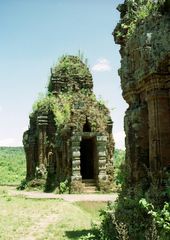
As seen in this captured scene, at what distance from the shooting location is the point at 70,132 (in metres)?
20.7

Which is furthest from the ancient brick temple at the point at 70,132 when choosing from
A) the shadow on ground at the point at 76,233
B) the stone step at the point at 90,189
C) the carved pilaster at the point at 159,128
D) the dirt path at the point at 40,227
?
the carved pilaster at the point at 159,128

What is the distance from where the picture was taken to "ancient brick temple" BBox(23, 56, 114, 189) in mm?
20469

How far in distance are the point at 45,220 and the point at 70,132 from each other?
9.89 m

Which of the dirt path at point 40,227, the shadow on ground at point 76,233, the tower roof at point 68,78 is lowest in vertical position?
the dirt path at point 40,227

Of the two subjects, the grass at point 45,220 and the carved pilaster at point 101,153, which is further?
the carved pilaster at point 101,153

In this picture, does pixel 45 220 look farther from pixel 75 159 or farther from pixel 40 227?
pixel 75 159

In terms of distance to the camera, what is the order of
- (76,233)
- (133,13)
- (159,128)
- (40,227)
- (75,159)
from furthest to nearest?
(75,159)
(40,227)
(76,233)
(133,13)
(159,128)

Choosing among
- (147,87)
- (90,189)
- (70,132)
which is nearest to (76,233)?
(147,87)

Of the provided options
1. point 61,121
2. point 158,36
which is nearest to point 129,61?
point 158,36

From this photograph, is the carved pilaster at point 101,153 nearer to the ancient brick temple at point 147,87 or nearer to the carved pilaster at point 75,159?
the carved pilaster at point 75,159

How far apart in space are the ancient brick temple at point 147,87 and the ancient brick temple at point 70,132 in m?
12.3

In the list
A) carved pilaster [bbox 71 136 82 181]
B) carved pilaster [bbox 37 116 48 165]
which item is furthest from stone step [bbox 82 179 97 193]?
carved pilaster [bbox 37 116 48 165]

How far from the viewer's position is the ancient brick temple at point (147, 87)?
6.93 m

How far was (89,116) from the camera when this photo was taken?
20750 millimetres
